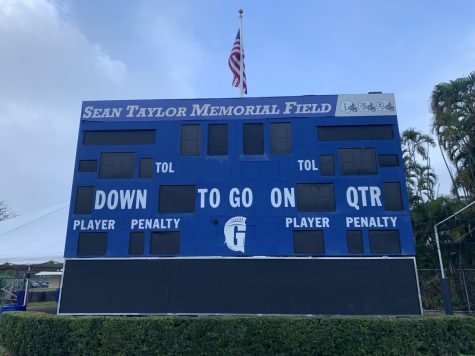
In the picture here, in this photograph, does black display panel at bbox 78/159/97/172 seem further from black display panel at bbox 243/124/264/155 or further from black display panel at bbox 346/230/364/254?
black display panel at bbox 346/230/364/254

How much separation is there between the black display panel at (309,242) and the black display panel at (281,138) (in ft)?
7.97

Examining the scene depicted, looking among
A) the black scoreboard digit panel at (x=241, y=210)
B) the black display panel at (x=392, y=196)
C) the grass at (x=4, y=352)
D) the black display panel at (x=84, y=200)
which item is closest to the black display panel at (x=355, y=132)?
the black scoreboard digit panel at (x=241, y=210)

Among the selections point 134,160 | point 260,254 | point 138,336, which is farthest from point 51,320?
point 260,254

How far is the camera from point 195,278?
1093cm

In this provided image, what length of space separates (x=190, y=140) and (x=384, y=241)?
6.20m

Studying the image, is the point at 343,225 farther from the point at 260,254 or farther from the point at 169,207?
the point at 169,207

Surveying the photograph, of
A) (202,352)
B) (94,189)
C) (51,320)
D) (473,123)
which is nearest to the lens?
(202,352)

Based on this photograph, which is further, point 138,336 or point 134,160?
point 134,160

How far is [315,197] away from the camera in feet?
37.4

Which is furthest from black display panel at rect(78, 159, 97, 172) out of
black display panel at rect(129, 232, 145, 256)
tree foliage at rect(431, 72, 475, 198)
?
tree foliage at rect(431, 72, 475, 198)

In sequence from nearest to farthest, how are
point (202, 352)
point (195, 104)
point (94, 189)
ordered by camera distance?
point (202, 352), point (94, 189), point (195, 104)

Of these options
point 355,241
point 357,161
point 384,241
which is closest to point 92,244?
point 355,241

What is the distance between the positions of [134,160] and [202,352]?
5.64 m

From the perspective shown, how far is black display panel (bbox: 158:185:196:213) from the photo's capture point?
37.7 ft
